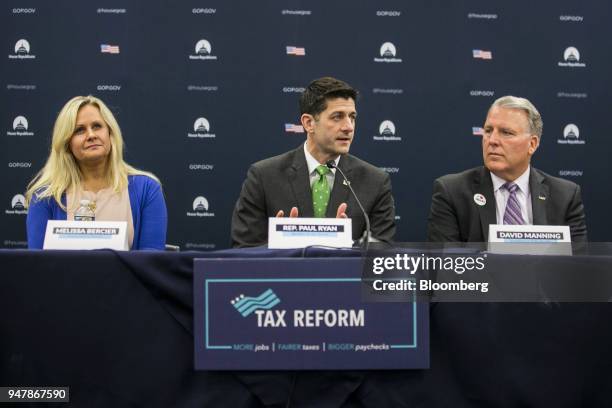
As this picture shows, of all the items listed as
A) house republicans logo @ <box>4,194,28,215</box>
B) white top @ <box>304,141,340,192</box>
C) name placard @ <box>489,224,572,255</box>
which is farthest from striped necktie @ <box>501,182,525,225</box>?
house republicans logo @ <box>4,194,28,215</box>

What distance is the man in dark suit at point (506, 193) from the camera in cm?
343

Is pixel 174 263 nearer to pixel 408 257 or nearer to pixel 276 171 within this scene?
pixel 408 257

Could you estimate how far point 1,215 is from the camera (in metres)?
5.50

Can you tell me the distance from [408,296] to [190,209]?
347 centimetres

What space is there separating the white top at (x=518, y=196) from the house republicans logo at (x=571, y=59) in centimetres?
231

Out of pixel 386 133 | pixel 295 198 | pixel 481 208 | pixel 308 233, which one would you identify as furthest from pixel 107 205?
pixel 386 133

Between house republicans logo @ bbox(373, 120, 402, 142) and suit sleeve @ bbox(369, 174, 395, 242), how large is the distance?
1938 mm

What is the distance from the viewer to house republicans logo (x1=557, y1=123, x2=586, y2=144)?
5488mm

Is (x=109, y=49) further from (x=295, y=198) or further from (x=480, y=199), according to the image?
(x=480, y=199)

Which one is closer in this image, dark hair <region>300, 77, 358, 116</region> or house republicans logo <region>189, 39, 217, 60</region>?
dark hair <region>300, 77, 358, 116</region>

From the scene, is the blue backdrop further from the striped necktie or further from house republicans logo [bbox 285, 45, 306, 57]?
the striped necktie

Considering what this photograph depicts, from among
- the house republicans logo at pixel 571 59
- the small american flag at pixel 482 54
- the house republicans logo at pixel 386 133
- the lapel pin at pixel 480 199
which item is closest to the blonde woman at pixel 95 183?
the lapel pin at pixel 480 199

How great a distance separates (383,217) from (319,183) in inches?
13.7

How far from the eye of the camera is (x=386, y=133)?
5492 mm
